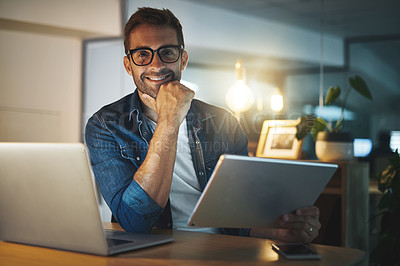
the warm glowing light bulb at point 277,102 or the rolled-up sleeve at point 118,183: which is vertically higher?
the warm glowing light bulb at point 277,102

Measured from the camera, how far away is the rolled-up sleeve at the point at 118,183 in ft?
4.61

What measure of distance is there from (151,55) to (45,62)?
9.52 feet

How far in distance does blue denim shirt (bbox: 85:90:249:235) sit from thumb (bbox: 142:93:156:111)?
3 centimetres

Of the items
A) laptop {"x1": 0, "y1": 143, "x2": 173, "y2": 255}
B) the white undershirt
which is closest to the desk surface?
laptop {"x1": 0, "y1": 143, "x2": 173, "y2": 255}

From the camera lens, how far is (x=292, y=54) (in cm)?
460

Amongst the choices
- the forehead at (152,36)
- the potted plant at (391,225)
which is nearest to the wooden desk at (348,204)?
the potted plant at (391,225)

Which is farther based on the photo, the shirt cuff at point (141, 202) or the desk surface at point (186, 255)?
the shirt cuff at point (141, 202)

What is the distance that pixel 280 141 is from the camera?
10.4ft

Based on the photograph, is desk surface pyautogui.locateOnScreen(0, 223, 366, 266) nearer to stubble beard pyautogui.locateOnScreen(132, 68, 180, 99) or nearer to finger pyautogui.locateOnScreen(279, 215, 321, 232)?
finger pyautogui.locateOnScreen(279, 215, 321, 232)

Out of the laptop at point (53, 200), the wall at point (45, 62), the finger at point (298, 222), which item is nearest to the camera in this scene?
the laptop at point (53, 200)

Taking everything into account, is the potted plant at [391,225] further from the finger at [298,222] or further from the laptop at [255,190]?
the laptop at [255,190]

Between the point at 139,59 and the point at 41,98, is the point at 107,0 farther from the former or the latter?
the point at 139,59

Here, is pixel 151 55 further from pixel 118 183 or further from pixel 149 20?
pixel 118 183

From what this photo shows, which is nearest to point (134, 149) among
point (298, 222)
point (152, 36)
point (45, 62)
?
point (152, 36)
